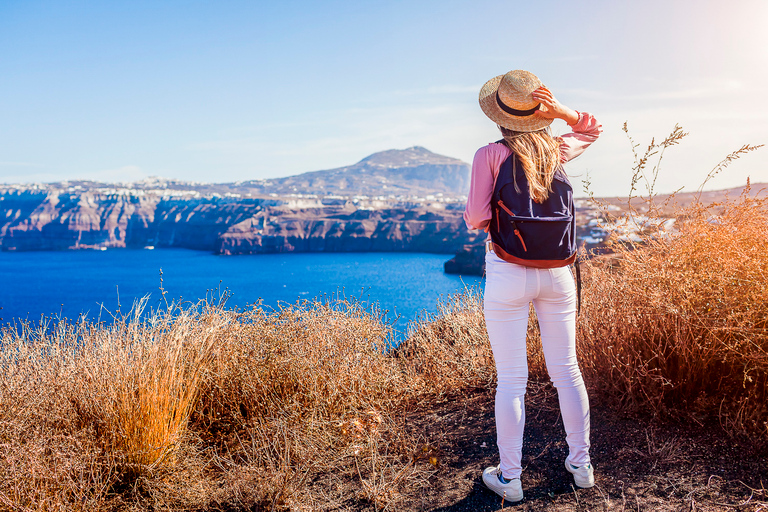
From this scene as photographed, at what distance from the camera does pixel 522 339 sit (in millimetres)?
1771


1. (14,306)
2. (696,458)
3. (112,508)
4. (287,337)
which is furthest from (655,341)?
(14,306)

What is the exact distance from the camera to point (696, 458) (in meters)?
2.08

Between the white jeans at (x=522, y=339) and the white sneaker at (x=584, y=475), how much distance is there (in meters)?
0.08

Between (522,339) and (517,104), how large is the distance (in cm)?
87

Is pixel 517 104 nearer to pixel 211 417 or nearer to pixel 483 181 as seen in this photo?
pixel 483 181

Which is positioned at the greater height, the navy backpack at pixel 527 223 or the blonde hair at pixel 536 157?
the blonde hair at pixel 536 157

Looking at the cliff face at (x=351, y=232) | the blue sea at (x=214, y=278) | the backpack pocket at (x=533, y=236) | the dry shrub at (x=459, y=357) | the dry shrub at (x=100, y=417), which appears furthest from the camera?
the cliff face at (x=351, y=232)

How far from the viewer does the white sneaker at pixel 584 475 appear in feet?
6.32

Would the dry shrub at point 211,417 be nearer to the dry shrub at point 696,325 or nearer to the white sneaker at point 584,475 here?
the white sneaker at point 584,475

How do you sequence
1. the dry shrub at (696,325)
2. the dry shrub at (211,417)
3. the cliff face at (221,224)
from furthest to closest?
1. the cliff face at (221,224)
2. the dry shrub at (696,325)
3. the dry shrub at (211,417)

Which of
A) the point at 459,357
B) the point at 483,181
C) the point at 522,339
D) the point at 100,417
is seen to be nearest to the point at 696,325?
the point at 522,339

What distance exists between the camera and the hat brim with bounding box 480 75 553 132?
5.72 feet

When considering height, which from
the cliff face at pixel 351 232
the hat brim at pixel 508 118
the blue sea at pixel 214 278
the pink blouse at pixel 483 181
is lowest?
the blue sea at pixel 214 278

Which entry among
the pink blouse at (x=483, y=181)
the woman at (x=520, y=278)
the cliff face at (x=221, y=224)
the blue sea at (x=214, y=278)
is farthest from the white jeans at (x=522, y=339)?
the cliff face at (x=221, y=224)
